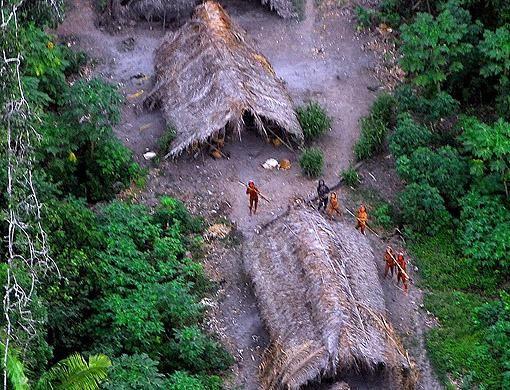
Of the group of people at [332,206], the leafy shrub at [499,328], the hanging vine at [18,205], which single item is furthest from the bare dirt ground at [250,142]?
the hanging vine at [18,205]

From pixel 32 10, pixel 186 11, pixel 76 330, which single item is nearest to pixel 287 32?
pixel 186 11

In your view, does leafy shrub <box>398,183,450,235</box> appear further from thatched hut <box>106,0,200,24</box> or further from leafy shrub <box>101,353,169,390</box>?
thatched hut <box>106,0,200,24</box>

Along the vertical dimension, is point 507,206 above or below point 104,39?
above

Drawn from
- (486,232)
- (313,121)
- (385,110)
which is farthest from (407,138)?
(486,232)

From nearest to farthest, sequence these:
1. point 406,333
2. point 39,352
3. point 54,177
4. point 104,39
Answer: point 39,352 → point 406,333 → point 54,177 → point 104,39

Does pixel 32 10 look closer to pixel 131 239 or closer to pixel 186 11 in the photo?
pixel 131 239

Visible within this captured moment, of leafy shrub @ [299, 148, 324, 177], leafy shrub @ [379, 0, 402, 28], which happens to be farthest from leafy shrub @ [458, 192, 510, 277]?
leafy shrub @ [379, 0, 402, 28]
